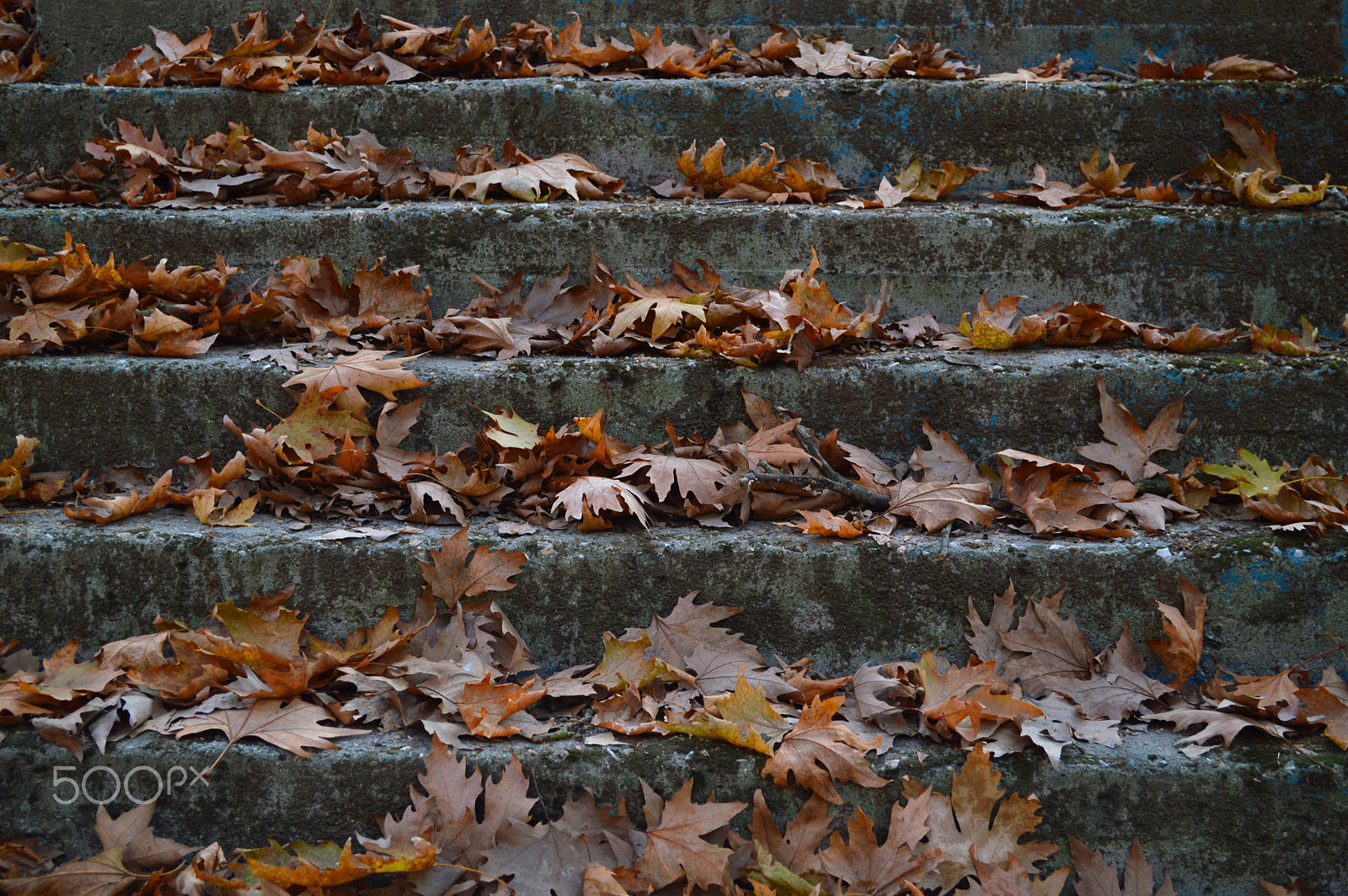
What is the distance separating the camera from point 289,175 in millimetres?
2521

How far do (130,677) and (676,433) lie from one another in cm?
118

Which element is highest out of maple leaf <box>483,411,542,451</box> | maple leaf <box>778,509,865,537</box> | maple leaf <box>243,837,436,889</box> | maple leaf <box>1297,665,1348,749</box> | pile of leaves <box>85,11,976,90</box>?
pile of leaves <box>85,11,976,90</box>

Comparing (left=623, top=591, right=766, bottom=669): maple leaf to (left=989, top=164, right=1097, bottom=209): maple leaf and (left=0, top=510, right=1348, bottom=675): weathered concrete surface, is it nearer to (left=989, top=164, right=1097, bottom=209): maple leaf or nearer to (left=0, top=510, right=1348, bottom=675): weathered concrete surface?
(left=0, top=510, right=1348, bottom=675): weathered concrete surface

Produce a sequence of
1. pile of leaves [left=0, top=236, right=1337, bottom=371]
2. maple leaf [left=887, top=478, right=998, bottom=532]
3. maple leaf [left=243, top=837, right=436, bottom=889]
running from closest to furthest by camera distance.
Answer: maple leaf [left=243, top=837, right=436, bottom=889]
maple leaf [left=887, top=478, right=998, bottom=532]
pile of leaves [left=0, top=236, right=1337, bottom=371]

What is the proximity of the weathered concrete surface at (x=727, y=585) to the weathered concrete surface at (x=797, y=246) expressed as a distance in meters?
0.80

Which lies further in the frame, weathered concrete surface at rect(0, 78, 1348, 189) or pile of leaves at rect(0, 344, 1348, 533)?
weathered concrete surface at rect(0, 78, 1348, 189)

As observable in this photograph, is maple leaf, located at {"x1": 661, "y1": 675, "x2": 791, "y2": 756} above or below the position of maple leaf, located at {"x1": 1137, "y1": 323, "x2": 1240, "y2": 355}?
below

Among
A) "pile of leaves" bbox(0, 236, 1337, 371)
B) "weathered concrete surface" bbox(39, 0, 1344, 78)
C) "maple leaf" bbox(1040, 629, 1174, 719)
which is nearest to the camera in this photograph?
"maple leaf" bbox(1040, 629, 1174, 719)

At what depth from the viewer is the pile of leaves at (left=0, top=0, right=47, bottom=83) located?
2.98 metres

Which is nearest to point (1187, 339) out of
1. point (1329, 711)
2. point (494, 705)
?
point (1329, 711)

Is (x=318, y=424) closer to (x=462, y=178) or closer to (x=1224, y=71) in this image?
(x=462, y=178)

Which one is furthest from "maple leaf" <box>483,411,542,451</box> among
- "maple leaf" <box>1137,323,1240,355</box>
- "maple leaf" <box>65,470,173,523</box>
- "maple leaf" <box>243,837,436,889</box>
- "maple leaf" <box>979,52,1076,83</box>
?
"maple leaf" <box>979,52,1076,83</box>

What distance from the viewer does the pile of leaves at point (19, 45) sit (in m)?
2.98

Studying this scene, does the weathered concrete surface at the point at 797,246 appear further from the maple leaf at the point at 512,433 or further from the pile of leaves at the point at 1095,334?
the maple leaf at the point at 512,433
